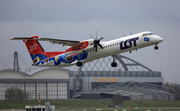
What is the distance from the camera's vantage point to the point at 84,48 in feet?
155

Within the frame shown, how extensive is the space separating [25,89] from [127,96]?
33089mm

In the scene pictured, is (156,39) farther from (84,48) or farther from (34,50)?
(34,50)

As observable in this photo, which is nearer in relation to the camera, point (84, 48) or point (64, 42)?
point (84, 48)

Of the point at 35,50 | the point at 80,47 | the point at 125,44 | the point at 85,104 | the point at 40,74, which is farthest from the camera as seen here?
the point at 40,74

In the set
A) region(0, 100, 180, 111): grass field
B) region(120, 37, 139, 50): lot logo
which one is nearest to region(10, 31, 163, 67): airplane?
region(120, 37, 139, 50): lot logo

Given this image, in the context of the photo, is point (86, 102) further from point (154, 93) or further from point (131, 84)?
point (131, 84)

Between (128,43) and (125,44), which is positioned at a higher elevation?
(128,43)

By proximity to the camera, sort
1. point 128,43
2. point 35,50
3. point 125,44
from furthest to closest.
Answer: point 35,50 < point 125,44 < point 128,43

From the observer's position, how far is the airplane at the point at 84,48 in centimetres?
4292

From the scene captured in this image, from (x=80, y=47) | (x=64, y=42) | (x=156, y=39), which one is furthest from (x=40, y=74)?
(x=156, y=39)

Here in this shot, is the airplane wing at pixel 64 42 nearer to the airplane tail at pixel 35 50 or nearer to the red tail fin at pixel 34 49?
the airplane tail at pixel 35 50

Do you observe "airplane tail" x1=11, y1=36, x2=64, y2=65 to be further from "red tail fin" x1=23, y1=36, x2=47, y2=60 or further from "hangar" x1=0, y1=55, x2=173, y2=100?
"hangar" x1=0, y1=55, x2=173, y2=100

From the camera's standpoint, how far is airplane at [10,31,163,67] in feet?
141

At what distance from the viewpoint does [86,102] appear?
3676 inches
